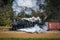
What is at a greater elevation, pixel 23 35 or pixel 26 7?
pixel 26 7

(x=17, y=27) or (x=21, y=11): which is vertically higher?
(x=21, y=11)

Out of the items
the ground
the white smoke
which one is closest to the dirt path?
the ground

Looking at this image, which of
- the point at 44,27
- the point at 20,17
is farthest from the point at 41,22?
the point at 20,17

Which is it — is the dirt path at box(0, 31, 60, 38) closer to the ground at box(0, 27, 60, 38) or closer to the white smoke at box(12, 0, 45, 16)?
the ground at box(0, 27, 60, 38)

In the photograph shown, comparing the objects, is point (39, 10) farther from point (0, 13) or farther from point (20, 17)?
point (0, 13)

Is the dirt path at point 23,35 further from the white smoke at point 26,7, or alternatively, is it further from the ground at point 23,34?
the white smoke at point 26,7

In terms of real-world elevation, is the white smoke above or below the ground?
above

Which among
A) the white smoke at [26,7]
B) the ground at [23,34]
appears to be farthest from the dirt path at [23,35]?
the white smoke at [26,7]

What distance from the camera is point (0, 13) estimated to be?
2.27 m

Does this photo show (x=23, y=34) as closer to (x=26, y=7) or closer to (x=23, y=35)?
(x=23, y=35)

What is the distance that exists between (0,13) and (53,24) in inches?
20.5

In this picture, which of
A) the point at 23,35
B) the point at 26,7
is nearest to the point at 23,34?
the point at 23,35

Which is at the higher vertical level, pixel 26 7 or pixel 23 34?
pixel 26 7

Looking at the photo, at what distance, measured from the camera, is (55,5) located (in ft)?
7.47
